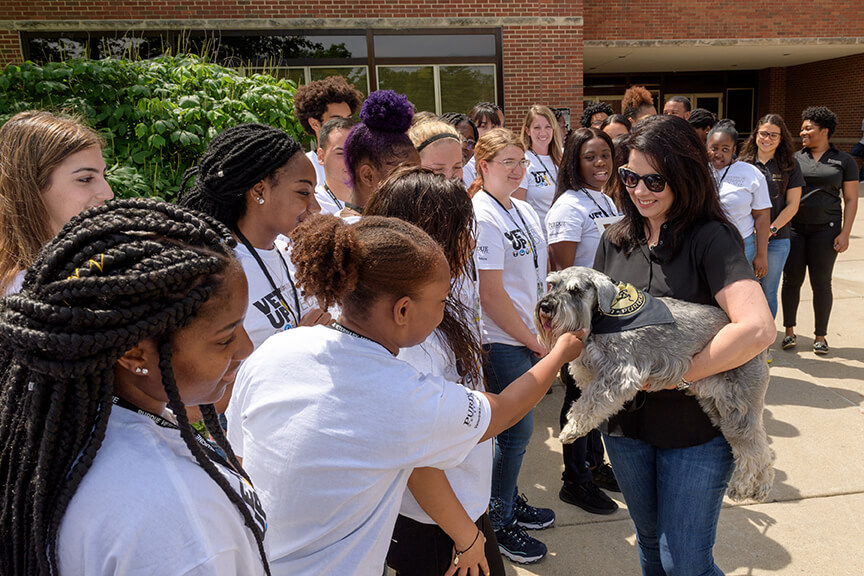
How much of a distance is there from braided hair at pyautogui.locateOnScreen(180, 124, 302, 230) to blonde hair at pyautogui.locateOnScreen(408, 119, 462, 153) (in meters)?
1.23

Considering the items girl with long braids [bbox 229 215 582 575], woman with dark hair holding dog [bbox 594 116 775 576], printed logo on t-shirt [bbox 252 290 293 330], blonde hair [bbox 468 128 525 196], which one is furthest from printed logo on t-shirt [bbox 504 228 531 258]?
girl with long braids [bbox 229 215 582 575]

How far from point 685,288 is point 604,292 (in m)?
0.30

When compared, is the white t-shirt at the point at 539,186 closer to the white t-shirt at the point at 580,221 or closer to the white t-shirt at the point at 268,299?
the white t-shirt at the point at 580,221

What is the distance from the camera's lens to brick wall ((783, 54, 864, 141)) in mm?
21312

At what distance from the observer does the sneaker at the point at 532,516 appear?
363cm

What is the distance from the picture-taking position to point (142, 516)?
947 mm

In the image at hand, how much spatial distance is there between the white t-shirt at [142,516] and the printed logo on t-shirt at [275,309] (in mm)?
1305

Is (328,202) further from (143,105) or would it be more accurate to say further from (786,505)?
(786,505)

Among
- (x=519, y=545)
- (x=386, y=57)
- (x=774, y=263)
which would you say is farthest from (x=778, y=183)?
(x=386, y=57)

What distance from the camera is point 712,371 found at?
2189 millimetres

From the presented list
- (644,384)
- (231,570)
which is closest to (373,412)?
(231,570)

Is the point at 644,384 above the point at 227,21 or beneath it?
beneath

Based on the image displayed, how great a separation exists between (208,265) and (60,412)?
339 millimetres

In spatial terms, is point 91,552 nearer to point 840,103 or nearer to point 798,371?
point 798,371
